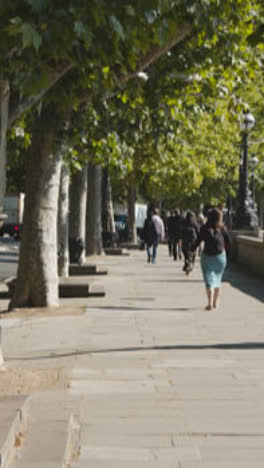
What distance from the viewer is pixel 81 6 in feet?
23.8

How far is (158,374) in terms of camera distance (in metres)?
8.61

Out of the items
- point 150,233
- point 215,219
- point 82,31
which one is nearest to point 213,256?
point 215,219

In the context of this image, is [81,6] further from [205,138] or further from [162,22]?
[205,138]

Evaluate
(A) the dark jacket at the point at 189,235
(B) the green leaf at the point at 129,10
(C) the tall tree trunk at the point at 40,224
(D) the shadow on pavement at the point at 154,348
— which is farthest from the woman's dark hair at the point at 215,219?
(A) the dark jacket at the point at 189,235

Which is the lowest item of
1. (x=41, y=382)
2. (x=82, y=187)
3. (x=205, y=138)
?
(x=41, y=382)

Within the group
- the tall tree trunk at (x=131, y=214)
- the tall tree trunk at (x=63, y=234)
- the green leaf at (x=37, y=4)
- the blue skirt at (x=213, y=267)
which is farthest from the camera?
the tall tree trunk at (x=131, y=214)

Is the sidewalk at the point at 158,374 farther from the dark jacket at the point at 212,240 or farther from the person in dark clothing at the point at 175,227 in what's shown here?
the person in dark clothing at the point at 175,227

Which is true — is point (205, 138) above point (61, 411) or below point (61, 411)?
above

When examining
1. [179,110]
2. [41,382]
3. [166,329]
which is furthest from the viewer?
[179,110]

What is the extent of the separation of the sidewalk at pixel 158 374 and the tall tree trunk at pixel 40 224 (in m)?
0.86

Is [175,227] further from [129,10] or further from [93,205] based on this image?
[129,10]

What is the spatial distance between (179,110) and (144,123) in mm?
1160

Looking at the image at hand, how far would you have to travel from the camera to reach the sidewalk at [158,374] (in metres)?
5.91

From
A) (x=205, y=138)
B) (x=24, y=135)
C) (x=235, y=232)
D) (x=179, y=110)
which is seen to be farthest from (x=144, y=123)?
(x=205, y=138)
